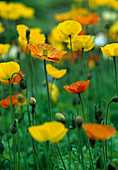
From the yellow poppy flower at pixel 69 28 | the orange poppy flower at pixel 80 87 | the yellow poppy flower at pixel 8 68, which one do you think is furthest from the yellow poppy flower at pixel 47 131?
the yellow poppy flower at pixel 69 28

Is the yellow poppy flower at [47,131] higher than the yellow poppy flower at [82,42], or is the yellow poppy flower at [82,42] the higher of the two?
the yellow poppy flower at [82,42]

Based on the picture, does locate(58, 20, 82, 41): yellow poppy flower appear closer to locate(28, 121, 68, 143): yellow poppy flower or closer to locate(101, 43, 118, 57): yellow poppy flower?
locate(101, 43, 118, 57): yellow poppy flower

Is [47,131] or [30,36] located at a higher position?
[30,36]

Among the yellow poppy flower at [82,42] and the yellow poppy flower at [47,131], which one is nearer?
the yellow poppy flower at [47,131]

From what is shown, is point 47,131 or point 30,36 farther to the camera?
point 30,36

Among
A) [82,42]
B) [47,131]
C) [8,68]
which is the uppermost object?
[82,42]

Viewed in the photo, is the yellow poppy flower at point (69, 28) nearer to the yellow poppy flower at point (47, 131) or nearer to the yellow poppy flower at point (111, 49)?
the yellow poppy flower at point (111, 49)

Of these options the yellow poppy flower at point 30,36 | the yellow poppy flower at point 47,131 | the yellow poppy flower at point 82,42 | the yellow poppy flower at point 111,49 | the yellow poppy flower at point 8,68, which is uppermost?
the yellow poppy flower at point 30,36

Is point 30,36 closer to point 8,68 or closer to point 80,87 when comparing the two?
point 8,68

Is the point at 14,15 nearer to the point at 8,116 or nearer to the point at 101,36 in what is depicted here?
the point at 8,116

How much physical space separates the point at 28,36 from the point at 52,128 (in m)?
0.61

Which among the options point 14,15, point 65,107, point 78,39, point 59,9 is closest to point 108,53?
point 78,39

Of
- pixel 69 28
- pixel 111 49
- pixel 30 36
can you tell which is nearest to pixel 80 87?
pixel 111 49

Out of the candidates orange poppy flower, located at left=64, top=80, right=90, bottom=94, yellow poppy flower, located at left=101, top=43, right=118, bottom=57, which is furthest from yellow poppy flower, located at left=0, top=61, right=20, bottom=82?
yellow poppy flower, located at left=101, top=43, right=118, bottom=57
